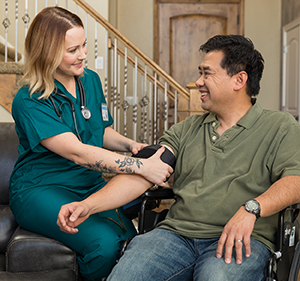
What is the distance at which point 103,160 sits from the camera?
1.47 m

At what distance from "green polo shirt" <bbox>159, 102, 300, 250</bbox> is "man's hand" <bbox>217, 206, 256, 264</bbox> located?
0.14 m

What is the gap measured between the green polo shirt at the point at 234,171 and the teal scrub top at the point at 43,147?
41 centimetres

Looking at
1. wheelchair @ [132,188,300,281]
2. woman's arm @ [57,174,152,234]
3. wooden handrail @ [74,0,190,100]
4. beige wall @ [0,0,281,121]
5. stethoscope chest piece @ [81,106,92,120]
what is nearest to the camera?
wheelchair @ [132,188,300,281]

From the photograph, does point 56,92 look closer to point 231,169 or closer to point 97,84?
point 97,84

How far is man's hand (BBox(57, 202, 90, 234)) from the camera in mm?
1208

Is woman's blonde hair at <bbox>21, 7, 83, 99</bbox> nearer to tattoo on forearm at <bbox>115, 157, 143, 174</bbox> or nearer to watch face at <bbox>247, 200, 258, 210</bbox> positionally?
tattoo on forearm at <bbox>115, 157, 143, 174</bbox>

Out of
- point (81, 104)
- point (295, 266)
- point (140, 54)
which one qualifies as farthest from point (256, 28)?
point (295, 266)

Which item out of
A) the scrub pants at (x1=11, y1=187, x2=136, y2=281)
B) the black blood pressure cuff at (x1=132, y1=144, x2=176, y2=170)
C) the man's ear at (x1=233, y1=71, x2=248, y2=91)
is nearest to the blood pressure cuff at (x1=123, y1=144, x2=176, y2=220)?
the black blood pressure cuff at (x1=132, y1=144, x2=176, y2=170)

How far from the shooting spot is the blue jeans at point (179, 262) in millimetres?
1129

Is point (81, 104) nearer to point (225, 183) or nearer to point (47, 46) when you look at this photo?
point (47, 46)

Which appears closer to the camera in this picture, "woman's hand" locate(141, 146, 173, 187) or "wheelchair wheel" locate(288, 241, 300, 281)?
"wheelchair wheel" locate(288, 241, 300, 281)

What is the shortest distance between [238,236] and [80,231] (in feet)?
1.95

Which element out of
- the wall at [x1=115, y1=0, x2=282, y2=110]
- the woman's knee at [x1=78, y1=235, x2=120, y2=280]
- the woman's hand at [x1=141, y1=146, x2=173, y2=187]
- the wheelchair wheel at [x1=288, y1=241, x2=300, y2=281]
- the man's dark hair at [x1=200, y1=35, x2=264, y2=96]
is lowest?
the woman's knee at [x1=78, y1=235, x2=120, y2=280]

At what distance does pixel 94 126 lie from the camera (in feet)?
5.50
